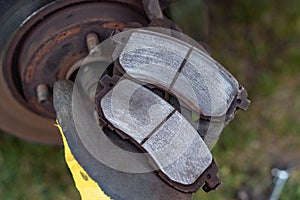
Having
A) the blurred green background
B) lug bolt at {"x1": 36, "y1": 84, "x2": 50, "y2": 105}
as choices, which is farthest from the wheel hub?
the blurred green background

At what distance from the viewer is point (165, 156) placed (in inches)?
39.4

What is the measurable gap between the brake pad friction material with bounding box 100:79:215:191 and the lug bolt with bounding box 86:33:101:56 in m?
0.27

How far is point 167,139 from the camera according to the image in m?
1.00

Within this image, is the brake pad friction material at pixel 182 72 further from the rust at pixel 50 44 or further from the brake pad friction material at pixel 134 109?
the rust at pixel 50 44

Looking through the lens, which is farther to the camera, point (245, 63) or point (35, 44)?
point (245, 63)

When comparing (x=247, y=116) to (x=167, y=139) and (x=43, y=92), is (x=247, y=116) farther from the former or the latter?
(x=167, y=139)

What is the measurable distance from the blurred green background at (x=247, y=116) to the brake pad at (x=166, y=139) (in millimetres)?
740

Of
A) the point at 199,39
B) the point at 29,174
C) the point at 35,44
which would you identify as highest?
the point at 35,44

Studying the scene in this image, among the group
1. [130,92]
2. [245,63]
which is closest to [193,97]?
[130,92]

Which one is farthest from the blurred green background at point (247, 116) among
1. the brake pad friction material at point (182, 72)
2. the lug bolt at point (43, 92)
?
the brake pad friction material at point (182, 72)

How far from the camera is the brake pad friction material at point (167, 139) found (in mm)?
999

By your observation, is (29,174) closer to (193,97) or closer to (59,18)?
(59,18)

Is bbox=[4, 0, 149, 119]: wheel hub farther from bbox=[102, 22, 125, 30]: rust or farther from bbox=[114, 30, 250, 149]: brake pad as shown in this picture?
bbox=[114, 30, 250, 149]: brake pad

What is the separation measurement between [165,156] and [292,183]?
93 cm
